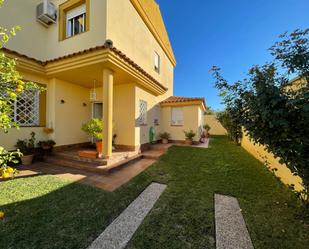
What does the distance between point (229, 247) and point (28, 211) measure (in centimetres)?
410

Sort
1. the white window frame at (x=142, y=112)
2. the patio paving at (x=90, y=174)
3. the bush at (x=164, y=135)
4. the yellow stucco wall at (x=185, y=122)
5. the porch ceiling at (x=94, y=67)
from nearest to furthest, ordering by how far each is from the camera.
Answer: the patio paving at (x=90, y=174) < the porch ceiling at (x=94, y=67) < the white window frame at (x=142, y=112) < the yellow stucco wall at (x=185, y=122) < the bush at (x=164, y=135)

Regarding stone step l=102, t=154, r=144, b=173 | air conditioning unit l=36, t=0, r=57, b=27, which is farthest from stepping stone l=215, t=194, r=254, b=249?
air conditioning unit l=36, t=0, r=57, b=27

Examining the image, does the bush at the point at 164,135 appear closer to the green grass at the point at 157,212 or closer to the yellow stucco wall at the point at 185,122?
the yellow stucco wall at the point at 185,122

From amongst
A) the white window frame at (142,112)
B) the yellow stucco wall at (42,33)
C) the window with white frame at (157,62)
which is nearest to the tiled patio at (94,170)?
the white window frame at (142,112)

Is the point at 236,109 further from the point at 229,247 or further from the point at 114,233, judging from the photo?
the point at 114,233

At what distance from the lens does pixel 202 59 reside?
17703mm

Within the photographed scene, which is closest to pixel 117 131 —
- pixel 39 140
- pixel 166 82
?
pixel 39 140

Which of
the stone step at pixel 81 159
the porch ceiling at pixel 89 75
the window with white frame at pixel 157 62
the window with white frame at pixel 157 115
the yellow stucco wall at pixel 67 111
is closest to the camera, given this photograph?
the stone step at pixel 81 159

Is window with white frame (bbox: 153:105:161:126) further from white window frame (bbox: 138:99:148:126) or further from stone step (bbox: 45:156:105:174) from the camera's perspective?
stone step (bbox: 45:156:105:174)

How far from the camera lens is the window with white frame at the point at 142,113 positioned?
30.6ft

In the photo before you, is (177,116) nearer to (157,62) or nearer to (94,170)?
(157,62)

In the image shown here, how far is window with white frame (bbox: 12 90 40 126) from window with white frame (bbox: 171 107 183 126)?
9350 millimetres

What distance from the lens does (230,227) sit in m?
2.95

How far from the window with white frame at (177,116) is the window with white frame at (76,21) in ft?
28.0
